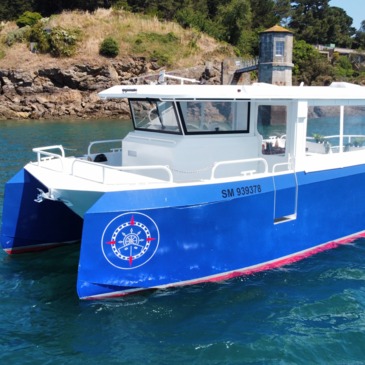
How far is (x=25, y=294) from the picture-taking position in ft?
25.9

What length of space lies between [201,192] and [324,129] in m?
4.44

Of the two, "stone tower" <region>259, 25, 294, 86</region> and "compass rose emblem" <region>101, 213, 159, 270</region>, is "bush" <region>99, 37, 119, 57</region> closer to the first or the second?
"stone tower" <region>259, 25, 294, 86</region>

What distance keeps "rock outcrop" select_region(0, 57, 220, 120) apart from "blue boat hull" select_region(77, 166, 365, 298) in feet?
113

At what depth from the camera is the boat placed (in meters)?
7.29

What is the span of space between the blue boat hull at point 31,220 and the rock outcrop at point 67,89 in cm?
3221

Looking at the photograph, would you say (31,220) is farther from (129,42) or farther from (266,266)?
(129,42)

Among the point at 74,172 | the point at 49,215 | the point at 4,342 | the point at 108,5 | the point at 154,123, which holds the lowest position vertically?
the point at 4,342

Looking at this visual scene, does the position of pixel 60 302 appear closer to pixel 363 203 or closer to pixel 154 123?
pixel 154 123

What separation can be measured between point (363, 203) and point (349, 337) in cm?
431

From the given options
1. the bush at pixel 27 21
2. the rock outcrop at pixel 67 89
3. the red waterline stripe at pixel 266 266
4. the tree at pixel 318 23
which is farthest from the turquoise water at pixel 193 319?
the tree at pixel 318 23

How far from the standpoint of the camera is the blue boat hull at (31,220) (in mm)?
8953

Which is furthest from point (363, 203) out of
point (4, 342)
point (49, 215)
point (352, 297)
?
point (4, 342)

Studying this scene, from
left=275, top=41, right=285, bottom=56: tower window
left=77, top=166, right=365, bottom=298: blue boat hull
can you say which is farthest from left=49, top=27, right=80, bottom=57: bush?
left=77, top=166, right=365, bottom=298: blue boat hull

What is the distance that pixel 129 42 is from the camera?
46969 millimetres
